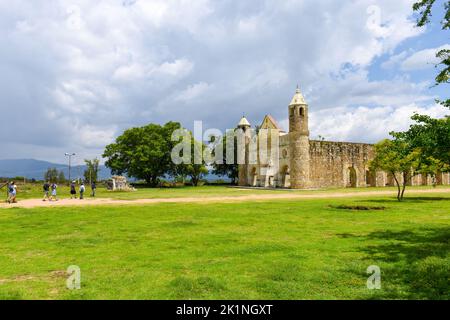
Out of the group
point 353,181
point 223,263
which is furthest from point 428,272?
point 353,181

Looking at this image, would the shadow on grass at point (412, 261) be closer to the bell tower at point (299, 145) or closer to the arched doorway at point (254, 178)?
the bell tower at point (299, 145)

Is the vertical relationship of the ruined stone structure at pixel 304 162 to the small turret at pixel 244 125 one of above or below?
below

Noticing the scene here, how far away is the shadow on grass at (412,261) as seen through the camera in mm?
6035

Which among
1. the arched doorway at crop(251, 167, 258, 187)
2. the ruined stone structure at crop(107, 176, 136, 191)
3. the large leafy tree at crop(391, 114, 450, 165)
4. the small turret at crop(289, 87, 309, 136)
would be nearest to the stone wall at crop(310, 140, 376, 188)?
the small turret at crop(289, 87, 309, 136)

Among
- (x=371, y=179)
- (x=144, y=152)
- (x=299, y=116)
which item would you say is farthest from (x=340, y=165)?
(x=144, y=152)

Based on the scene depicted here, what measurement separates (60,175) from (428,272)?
65298 mm

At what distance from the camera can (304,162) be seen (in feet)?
154

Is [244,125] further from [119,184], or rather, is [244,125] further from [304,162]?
[119,184]

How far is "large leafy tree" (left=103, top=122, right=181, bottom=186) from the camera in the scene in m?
54.3

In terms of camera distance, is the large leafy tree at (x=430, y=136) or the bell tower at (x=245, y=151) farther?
the bell tower at (x=245, y=151)

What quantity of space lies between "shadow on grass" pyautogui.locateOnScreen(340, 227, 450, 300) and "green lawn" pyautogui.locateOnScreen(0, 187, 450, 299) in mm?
19

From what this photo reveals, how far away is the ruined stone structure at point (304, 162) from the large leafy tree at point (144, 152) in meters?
13.2

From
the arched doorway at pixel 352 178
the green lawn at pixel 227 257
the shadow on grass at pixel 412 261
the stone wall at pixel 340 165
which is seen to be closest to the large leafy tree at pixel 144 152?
the stone wall at pixel 340 165

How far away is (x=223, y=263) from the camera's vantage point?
7.78 metres
